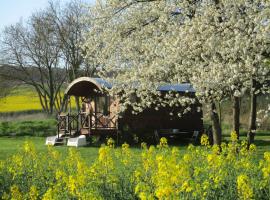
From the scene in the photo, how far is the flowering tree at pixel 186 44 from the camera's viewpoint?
11.8 m

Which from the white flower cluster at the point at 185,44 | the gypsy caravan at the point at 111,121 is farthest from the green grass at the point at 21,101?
the white flower cluster at the point at 185,44

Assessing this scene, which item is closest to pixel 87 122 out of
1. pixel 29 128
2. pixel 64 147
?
pixel 64 147

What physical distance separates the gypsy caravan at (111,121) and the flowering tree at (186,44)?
17.3 feet

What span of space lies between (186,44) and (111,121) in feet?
43.6

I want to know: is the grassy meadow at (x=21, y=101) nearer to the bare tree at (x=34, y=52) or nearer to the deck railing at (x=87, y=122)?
the bare tree at (x=34, y=52)

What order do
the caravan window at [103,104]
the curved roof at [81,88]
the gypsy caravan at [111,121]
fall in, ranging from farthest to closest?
the caravan window at [103,104] → the curved roof at [81,88] → the gypsy caravan at [111,121]

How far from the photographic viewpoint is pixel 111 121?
87.3ft

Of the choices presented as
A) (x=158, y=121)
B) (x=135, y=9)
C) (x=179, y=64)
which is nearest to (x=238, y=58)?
(x=179, y=64)

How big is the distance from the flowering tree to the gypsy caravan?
5274 millimetres

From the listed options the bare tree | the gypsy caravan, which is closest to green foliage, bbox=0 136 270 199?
the gypsy caravan

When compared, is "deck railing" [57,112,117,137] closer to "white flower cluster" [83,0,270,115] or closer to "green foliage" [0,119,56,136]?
A: "white flower cluster" [83,0,270,115]

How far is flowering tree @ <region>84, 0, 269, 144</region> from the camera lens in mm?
11812

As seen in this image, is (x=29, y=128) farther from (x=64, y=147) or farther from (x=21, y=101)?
(x=21, y=101)

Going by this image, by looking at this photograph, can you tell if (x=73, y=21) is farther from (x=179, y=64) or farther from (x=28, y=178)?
(x=28, y=178)
